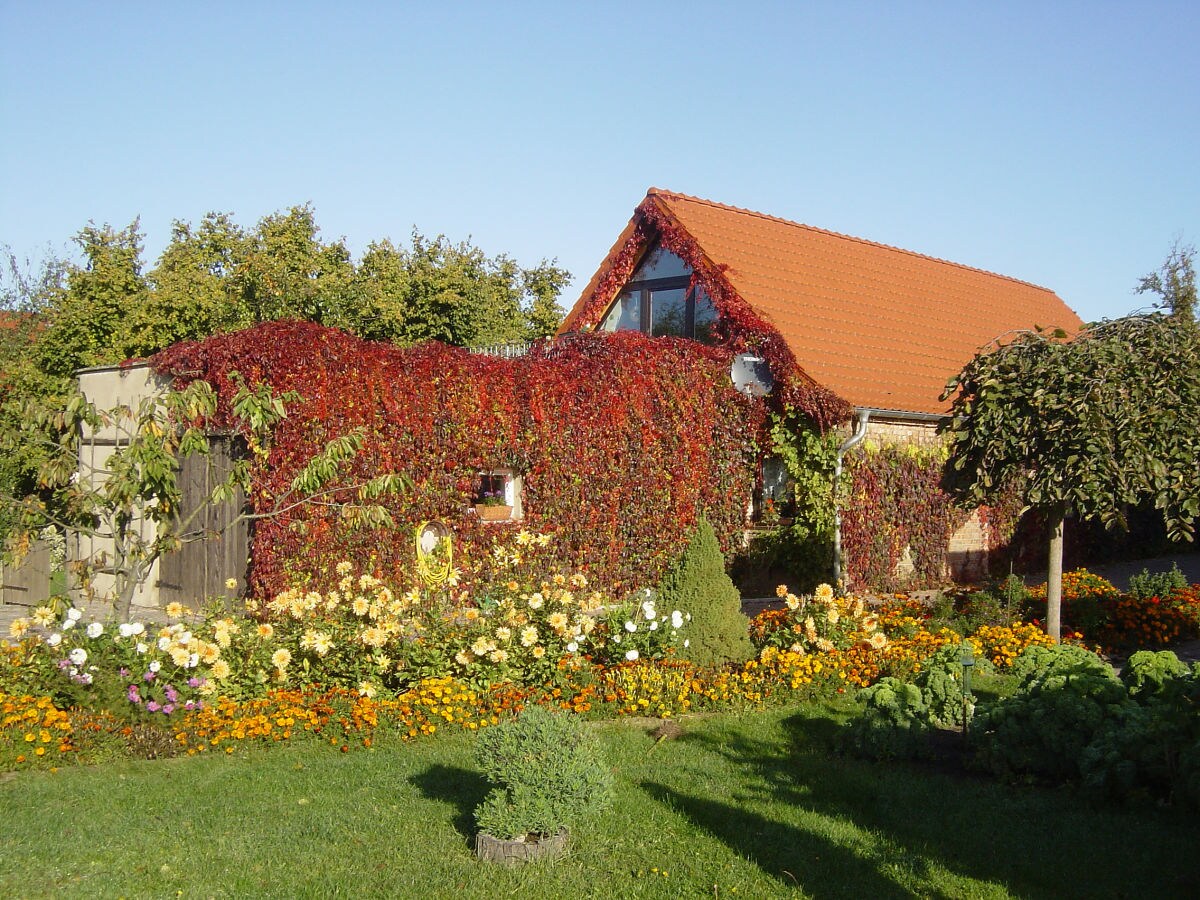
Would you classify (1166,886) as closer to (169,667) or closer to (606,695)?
(606,695)

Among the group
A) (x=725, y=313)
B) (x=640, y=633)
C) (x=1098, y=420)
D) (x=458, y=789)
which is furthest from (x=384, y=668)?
(x=725, y=313)

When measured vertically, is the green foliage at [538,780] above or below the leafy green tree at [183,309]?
below

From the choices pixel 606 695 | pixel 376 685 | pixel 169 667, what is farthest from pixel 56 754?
pixel 606 695

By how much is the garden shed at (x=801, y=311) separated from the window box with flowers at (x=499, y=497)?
4.02 m

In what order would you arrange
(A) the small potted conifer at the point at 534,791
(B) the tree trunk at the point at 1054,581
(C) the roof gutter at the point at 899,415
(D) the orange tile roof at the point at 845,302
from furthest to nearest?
1. (D) the orange tile roof at the point at 845,302
2. (C) the roof gutter at the point at 899,415
3. (B) the tree trunk at the point at 1054,581
4. (A) the small potted conifer at the point at 534,791

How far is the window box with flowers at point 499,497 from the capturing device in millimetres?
12523

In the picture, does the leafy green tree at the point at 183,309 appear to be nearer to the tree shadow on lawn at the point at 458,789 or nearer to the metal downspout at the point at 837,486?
the metal downspout at the point at 837,486

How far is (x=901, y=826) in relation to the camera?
5305mm

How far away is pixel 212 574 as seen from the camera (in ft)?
39.1

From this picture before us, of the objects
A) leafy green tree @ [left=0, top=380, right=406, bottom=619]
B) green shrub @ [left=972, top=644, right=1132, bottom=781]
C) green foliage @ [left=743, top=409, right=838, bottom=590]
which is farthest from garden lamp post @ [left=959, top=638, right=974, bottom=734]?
green foliage @ [left=743, top=409, right=838, bottom=590]

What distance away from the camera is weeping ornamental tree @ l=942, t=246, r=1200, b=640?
29.4 feet

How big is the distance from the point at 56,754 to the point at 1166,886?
19.2ft

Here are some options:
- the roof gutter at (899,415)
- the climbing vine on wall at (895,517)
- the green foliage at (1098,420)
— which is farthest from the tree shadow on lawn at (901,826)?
the roof gutter at (899,415)

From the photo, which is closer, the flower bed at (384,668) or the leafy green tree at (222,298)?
the flower bed at (384,668)
